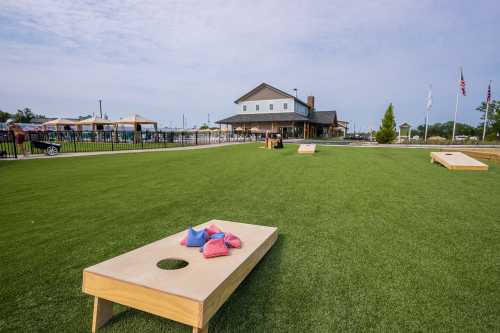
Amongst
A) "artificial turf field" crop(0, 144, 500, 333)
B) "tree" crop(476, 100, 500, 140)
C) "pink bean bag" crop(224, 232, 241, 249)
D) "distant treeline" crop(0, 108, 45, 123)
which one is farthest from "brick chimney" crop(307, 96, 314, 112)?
"distant treeline" crop(0, 108, 45, 123)

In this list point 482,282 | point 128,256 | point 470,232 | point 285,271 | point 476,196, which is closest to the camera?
point 128,256

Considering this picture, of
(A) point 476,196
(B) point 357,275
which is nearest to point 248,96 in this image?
(A) point 476,196

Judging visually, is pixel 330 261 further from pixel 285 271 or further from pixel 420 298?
pixel 420 298

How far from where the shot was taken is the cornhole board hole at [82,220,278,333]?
1713 mm

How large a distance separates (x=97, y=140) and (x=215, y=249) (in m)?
24.9

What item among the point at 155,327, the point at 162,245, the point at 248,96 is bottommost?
the point at 155,327

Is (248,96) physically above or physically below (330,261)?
above

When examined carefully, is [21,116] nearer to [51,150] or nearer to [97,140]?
[97,140]

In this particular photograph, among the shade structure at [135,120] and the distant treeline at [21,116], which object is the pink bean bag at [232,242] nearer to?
the shade structure at [135,120]

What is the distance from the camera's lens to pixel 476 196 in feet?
18.6

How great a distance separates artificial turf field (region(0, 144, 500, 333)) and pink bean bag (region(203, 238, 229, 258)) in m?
0.42

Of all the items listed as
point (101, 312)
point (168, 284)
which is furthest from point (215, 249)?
point (101, 312)

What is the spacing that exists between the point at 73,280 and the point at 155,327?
3.80 ft

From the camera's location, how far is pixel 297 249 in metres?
3.25
